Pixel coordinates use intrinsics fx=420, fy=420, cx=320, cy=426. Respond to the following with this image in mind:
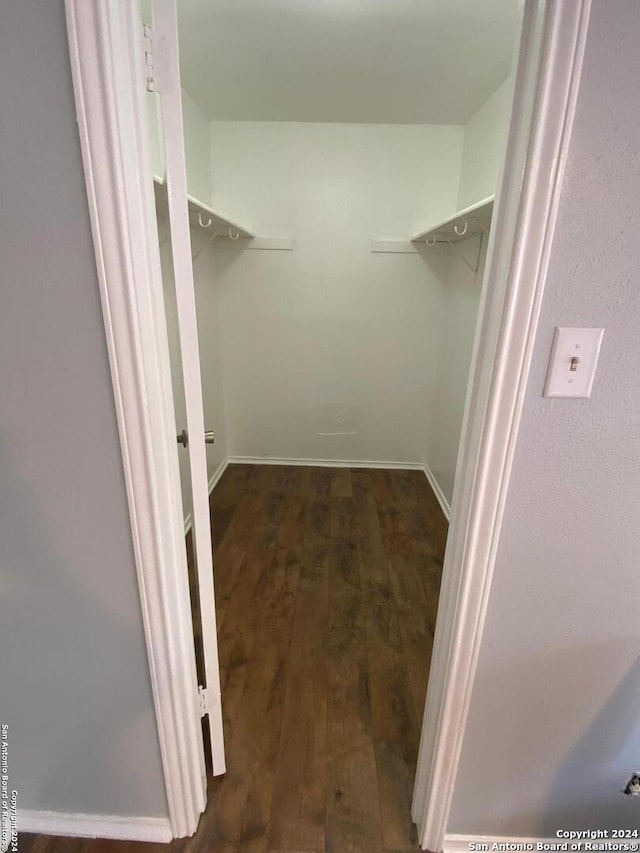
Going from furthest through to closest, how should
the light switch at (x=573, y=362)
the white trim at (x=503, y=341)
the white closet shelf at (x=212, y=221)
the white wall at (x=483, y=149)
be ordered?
1. the white wall at (x=483, y=149)
2. the white closet shelf at (x=212, y=221)
3. the light switch at (x=573, y=362)
4. the white trim at (x=503, y=341)

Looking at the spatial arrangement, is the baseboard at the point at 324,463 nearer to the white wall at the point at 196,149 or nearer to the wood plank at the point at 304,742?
the wood plank at the point at 304,742

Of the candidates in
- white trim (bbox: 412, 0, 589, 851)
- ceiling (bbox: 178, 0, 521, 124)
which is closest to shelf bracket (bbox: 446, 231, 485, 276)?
ceiling (bbox: 178, 0, 521, 124)

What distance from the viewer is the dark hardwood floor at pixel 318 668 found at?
121 cm

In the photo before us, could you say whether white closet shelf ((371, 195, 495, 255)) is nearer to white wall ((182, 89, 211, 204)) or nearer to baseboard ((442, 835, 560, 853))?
white wall ((182, 89, 211, 204))

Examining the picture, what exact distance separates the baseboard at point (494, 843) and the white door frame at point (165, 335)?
21 cm

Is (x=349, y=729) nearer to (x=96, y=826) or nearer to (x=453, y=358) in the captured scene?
(x=96, y=826)

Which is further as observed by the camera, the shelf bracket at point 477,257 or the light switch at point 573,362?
the shelf bracket at point 477,257

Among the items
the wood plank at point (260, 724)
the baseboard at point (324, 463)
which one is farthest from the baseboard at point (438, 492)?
the wood plank at point (260, 724)

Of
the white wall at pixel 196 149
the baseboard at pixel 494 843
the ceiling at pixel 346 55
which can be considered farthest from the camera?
the white wall at pixel 196 149

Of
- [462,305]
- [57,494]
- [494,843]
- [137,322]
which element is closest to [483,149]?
[462,305]

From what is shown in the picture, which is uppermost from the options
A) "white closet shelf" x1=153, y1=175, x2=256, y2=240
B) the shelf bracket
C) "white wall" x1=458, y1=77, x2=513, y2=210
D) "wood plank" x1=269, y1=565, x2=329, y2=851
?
"white wall" x1=458, y1=77, x2=513, y2=210

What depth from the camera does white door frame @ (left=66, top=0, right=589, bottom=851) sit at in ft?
2.11

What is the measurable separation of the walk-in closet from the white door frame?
0.37 ft

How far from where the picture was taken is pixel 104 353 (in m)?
0.79
